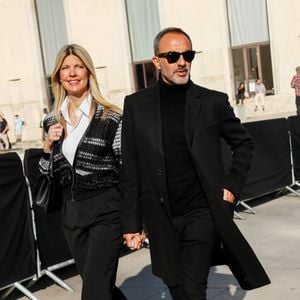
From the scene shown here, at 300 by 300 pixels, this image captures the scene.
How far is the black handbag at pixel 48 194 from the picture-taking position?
3750 millimetres

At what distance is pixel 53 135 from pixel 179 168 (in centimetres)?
83

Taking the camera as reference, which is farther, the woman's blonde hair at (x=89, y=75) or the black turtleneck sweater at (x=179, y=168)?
the woman's blonde hair at (x=89, y=75)

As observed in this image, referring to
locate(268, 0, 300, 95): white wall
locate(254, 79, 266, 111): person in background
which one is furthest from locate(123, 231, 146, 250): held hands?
locate(254, 79, 266, 111): person in background

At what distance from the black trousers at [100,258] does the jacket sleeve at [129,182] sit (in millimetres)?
113

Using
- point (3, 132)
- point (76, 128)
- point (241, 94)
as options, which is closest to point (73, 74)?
point (76, 128)

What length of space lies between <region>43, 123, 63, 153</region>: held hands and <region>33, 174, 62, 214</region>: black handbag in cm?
22

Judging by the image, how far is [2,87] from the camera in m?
37.7

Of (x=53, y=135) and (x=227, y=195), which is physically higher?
(x=53, y=135)

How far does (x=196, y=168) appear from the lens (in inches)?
129

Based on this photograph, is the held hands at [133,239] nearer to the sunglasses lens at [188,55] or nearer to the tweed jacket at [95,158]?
the tweed jacket at [95,158]

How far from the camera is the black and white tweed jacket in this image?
Result: 3.53 m

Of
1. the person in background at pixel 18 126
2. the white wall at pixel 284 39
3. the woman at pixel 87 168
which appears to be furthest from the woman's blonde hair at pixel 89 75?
the person in background at pixel 18 126

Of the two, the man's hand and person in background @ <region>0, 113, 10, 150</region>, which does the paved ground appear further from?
person in background @ <region>0, 113, 10, 150</region>

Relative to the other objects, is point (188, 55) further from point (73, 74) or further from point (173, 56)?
point (73, 74)
